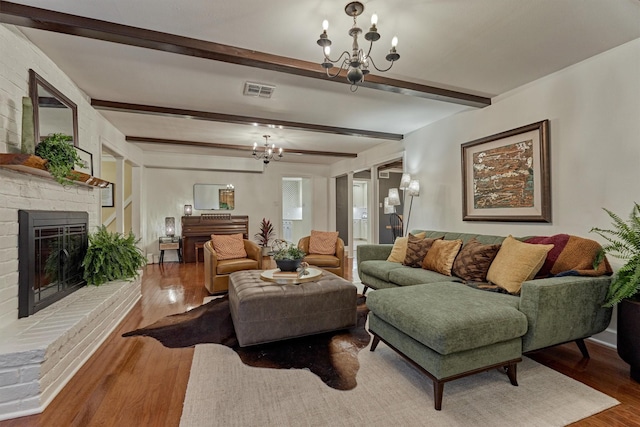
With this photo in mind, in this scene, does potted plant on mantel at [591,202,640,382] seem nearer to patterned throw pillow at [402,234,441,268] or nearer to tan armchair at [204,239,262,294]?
patterned throw pillow at [402,234,441,268]

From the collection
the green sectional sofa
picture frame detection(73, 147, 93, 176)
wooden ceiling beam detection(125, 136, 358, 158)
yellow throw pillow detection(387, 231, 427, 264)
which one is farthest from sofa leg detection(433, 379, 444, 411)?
wooden ceiling beam detection(125, 136, 358, 158)

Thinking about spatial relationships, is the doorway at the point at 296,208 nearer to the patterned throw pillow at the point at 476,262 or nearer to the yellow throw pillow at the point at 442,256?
the yellow throw pillow at the point at 442,256

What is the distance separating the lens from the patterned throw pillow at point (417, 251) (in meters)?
3.52

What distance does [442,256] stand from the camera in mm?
3217

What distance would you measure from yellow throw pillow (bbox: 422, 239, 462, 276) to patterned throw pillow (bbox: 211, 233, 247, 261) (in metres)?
2.63

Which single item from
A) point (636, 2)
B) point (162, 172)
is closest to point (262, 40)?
point (636, 2)

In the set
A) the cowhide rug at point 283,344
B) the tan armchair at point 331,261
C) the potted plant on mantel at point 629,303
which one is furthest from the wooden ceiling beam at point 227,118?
the potted plant on mantel at point 629,303

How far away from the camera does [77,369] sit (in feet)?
7.01

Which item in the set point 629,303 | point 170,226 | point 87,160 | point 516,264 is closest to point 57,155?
point 87,160

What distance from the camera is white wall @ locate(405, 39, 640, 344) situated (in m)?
2.42

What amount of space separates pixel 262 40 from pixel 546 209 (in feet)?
10.3

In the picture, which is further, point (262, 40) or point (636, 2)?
point (262, 40)

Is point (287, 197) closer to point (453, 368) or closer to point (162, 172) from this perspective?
point (162, 172)

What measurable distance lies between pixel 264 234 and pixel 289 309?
5.28 m
